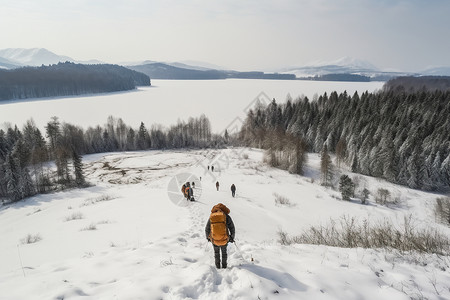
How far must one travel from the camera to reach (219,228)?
6.12 m

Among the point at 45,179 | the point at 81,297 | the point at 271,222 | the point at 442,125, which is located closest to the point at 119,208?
the point at 271,222

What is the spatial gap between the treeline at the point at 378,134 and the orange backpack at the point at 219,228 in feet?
137

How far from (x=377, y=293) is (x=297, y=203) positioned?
75.0 feet

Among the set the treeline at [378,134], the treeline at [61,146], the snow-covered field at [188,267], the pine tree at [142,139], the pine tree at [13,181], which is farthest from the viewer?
the pine tree at [142,139]

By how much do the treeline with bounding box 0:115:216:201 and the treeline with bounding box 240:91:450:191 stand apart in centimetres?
2225

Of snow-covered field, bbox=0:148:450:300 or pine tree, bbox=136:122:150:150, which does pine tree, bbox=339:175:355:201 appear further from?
pine tree, bbox=136:122:150:150

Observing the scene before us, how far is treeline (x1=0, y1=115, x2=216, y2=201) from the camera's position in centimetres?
3631

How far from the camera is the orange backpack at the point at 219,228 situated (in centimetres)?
611

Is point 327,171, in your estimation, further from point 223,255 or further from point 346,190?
point 223,255

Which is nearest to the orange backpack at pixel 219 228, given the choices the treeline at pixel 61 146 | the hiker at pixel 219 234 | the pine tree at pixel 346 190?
the hiker at pixel 219 234

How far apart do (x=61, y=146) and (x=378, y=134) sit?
77.3 m

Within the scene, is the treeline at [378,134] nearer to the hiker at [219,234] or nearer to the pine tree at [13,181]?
the hiker at [219,234]

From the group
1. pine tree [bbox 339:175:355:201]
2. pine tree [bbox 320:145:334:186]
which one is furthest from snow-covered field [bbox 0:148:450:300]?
pine tree [bbox 320:145:334:186]

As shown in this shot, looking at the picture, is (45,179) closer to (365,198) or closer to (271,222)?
(271,222)
